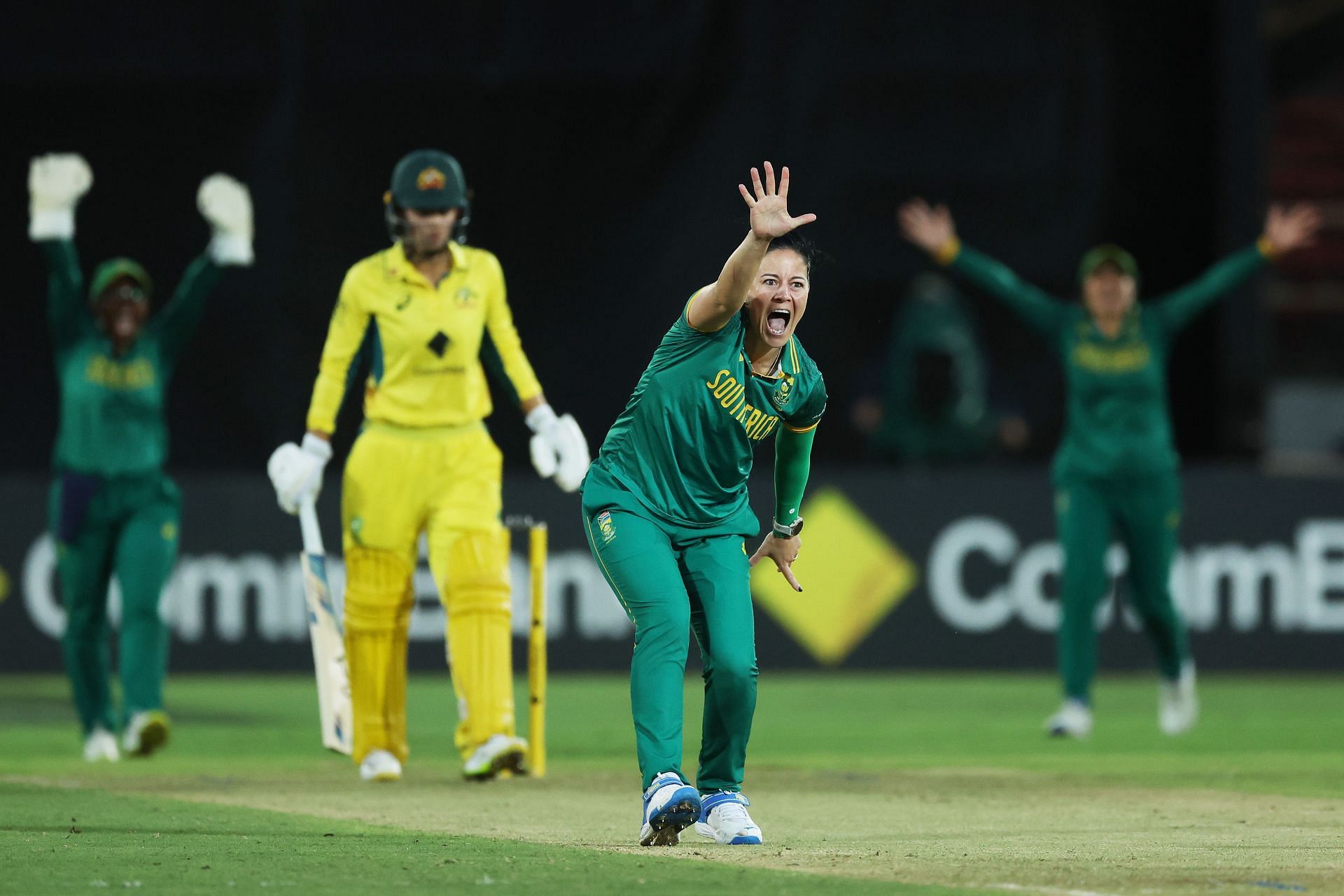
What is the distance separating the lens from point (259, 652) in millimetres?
13781

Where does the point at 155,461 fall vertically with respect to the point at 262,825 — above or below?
above

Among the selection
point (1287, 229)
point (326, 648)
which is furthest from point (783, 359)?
point (1287, 229)

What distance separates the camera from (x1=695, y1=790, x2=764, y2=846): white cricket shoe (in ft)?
21.4

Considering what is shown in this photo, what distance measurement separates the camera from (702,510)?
259 inches

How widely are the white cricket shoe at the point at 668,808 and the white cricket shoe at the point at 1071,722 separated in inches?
193

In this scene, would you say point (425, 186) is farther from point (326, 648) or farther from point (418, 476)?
point (326, 648)

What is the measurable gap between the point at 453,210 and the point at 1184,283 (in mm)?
8236

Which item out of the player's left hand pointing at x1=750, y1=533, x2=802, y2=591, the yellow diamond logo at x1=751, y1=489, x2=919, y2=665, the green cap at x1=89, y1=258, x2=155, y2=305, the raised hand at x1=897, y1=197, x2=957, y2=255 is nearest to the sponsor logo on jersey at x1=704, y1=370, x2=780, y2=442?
the player's left hand pointing at x1=750, y1=533, x2=802, y2=591

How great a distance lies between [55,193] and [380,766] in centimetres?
332

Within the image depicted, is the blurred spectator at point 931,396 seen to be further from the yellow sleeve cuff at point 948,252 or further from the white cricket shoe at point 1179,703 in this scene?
the white cricket shoe at point 1179,703

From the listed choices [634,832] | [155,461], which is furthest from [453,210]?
[634,832]

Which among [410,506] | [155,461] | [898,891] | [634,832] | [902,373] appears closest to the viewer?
[898,891]

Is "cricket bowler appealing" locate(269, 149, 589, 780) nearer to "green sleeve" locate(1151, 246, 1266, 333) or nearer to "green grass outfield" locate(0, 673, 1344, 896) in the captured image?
"green grass outfield" locate(0, 673, 1344, 896)

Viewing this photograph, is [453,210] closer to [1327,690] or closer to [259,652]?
[259,652]
